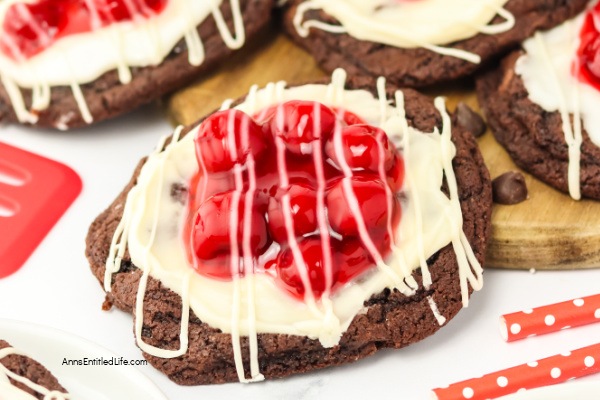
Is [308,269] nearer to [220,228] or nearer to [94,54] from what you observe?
[220,228]

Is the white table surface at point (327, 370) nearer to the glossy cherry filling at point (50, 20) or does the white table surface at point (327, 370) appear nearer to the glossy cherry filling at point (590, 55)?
the glossy cherry filling at point (50, 20)

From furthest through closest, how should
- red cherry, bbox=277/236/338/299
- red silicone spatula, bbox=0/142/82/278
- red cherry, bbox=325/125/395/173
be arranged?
1. red silicone spatula, bbox=0/142/82/278
2. red cherry, bbox=325/125/395/173
3. red cherry, bbox=277/236/338/299

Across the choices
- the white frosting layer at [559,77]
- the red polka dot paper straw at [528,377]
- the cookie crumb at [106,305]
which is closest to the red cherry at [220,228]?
the cookie crumb at [106,305]

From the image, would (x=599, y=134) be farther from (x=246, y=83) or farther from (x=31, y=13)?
(x=31, y=13)

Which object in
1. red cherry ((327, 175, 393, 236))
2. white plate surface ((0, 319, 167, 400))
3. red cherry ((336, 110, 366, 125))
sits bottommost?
white plate surface ((0, 319, 167, 400))

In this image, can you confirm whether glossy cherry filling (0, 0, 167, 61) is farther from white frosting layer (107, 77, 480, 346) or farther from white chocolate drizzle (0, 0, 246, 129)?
white frosting layer (107, 77, 480, 346)

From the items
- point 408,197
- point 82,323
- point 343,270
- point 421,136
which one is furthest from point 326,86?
point 82,323

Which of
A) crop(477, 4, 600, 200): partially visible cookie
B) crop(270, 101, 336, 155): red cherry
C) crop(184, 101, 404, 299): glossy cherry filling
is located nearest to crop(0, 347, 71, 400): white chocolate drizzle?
crop(184, 101, 404, 299): glossy cherry filling

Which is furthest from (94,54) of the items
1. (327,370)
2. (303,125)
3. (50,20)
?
(327,370)
